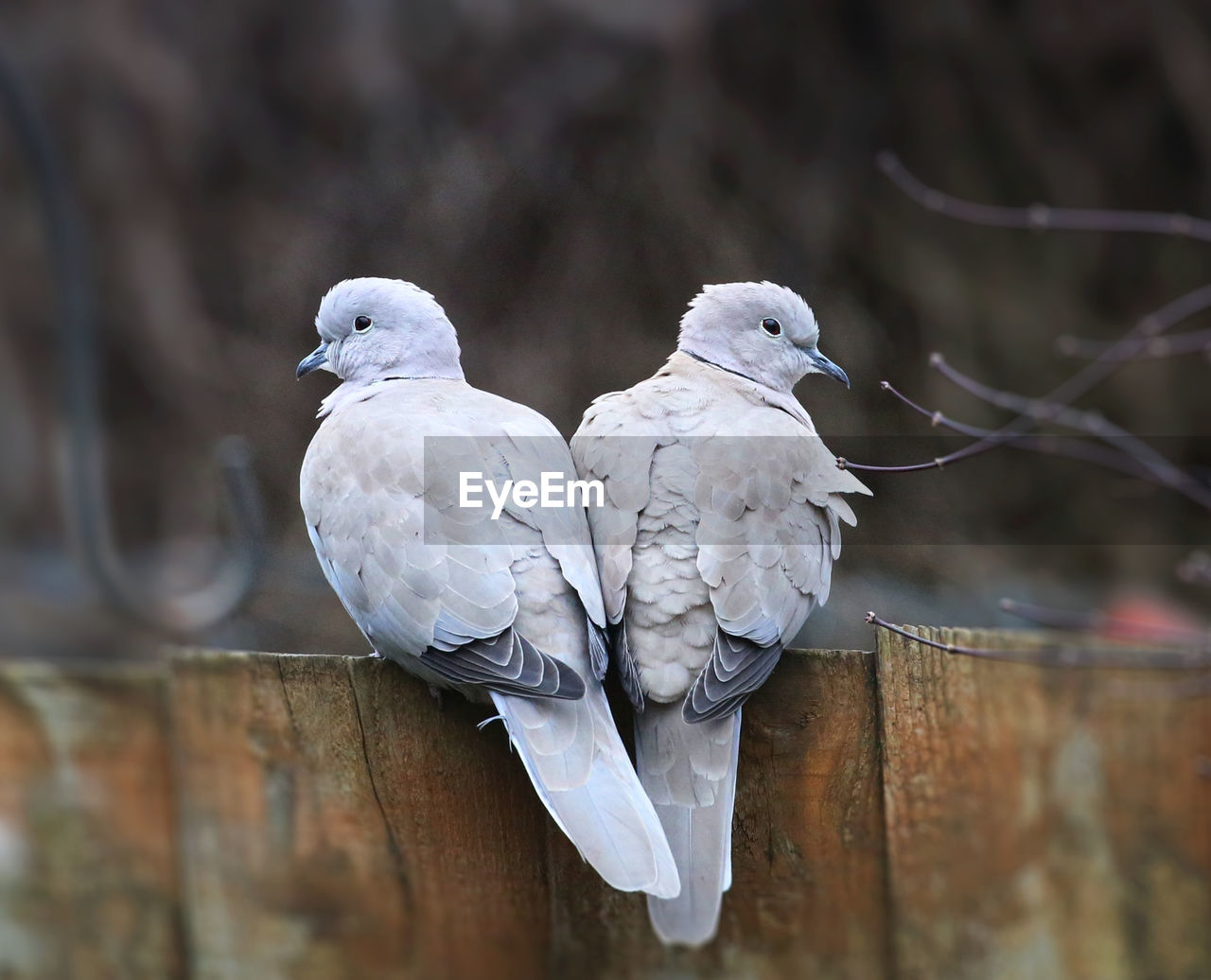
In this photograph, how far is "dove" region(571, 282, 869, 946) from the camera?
1118mm

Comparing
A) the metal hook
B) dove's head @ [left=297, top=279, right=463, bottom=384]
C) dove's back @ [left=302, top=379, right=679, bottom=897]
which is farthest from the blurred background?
dove's back @ [left=302, top=379, right=679, bottom=897]

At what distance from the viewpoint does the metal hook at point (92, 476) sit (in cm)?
173

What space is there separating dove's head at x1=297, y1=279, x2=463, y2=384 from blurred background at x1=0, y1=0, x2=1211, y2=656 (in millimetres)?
175

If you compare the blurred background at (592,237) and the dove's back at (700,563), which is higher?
the blurred background at (592,237)

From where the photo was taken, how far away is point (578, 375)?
5.78ft

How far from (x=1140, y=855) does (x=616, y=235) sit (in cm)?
103

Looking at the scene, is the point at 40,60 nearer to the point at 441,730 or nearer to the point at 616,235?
the point at 616,235

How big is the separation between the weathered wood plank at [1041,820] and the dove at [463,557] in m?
0.31

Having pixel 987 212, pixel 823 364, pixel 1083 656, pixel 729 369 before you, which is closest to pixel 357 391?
pixel 729 369

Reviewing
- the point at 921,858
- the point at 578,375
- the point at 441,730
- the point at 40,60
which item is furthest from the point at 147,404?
the point at 921,858

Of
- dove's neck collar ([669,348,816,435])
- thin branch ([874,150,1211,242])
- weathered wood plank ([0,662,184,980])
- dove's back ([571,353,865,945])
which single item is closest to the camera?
dove's back ([571,353,865,945])

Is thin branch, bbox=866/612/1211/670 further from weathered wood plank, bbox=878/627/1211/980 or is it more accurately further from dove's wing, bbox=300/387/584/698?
dove's wing, bbox=300/387/584/698

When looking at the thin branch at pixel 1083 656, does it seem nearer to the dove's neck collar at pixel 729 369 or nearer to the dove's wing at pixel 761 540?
the dove's wing at pixel 761 540

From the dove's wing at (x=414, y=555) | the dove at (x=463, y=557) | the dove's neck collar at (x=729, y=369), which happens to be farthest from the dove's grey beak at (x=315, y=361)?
the dove's neck collar at (x=729, y=369)
